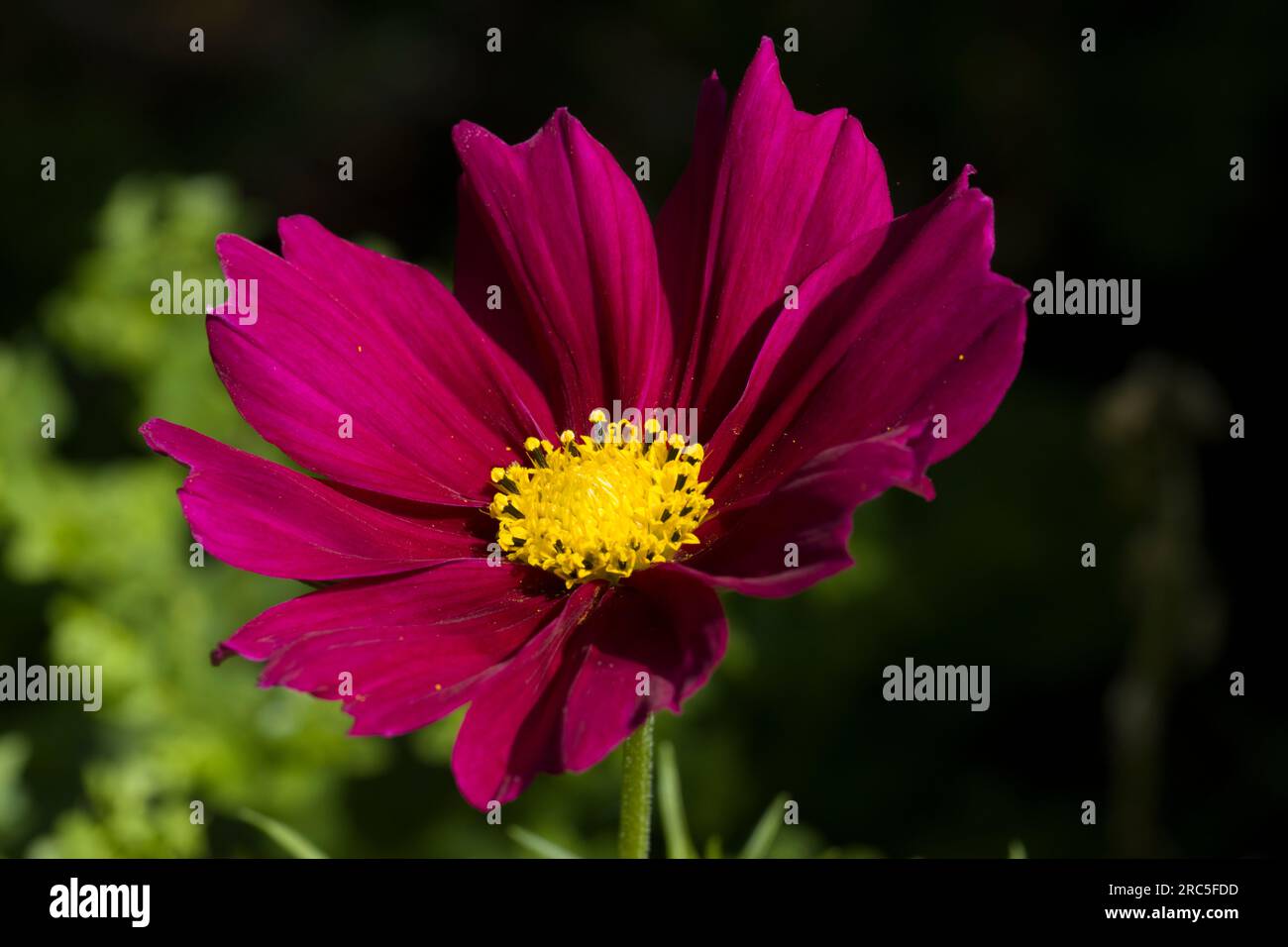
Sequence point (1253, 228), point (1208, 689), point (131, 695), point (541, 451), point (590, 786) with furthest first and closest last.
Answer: point (1253, 228)
point (1208, 689)
point (590, 786)
point (131, 695)
point (541, 451)

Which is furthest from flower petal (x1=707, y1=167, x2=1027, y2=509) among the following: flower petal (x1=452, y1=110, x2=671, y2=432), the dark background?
the dark background

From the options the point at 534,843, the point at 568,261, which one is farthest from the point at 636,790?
the point at 568,261

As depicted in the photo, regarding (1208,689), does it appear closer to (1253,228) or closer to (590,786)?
(1253,228)

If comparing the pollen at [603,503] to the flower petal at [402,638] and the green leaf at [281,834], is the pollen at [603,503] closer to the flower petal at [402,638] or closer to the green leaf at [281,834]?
the flower petal at [402,638]

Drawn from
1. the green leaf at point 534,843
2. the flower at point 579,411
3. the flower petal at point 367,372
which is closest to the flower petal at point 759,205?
the flower at point 579,411

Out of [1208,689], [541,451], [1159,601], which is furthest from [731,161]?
[1208,689]
